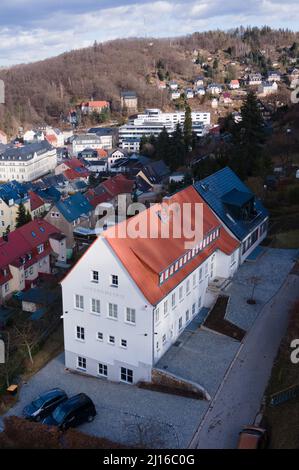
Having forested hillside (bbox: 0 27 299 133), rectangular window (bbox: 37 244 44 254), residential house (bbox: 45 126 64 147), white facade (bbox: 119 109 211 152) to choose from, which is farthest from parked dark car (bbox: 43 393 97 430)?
forested hillside (bbox: 0 27 299 133)

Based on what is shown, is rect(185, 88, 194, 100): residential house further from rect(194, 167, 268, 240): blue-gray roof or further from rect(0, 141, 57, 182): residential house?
rect(194, 167, 268, 240): blue-gray roof

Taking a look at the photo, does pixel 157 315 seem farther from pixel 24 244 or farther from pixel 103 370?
pixel 24 244

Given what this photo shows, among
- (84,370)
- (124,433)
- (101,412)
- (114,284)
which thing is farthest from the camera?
(84,370)

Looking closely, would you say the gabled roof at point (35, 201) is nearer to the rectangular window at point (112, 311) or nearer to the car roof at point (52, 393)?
the rectangular window at point (112, 311)

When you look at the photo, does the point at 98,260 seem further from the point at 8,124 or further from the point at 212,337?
the point at 8,124

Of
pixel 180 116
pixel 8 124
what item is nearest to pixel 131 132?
pixel 180 116

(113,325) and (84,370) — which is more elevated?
(113,325)

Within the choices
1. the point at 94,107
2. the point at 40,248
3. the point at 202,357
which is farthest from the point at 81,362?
the point at 94,107

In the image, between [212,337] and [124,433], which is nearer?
[124,433]
